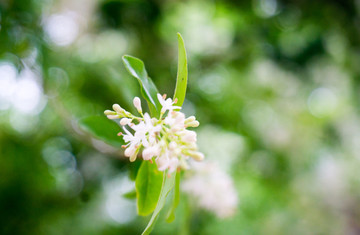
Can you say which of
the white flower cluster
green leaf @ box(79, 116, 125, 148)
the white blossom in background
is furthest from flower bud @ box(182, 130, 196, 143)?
the white blossom in background

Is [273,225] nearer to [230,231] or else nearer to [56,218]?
[230,231]

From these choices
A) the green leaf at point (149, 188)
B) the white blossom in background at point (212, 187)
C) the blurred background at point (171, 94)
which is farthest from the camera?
the blurred background at point (171, 94)

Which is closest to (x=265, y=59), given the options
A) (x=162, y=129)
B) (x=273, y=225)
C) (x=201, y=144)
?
(x=201, y=144)

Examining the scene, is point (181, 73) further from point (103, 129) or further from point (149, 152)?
point (103, 129)

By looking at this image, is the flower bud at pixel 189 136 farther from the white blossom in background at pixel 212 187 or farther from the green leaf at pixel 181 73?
the white blossom in background at pixel 212 187

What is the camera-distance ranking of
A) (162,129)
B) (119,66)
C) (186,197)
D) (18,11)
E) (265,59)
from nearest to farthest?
(162,129) < (186,197) < (18,11) < (119,66) < (265,59)

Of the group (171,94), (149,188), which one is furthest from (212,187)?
(171,94)

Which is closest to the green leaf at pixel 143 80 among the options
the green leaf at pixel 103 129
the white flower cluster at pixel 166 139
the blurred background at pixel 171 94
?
the white flower cluster at pixel 166 139
